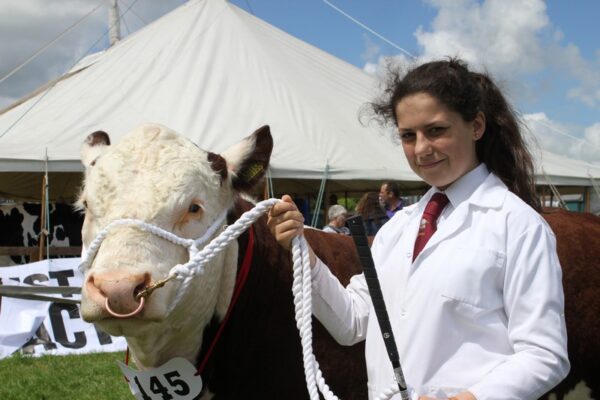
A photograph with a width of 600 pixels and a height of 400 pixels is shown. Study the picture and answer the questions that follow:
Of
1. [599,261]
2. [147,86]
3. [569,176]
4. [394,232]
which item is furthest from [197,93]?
[394,232]

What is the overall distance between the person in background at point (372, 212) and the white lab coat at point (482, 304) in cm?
506


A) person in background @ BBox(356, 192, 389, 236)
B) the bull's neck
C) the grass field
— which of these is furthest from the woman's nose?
person in background @ BBox(356, 192, 389, 236)

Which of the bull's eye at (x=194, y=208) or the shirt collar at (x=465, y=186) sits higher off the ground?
the shirt collar at (x=465, y=186)

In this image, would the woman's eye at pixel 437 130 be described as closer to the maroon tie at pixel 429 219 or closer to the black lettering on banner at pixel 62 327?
the maroon tie at pixel 429 219

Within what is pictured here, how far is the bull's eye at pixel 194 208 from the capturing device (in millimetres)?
2203

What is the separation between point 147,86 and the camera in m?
11.5

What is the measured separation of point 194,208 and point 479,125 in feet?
3.20

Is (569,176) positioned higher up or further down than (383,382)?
higher up

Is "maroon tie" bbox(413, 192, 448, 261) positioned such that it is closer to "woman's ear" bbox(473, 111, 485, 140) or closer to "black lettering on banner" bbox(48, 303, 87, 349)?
"woman's ear" bbox(473, 111, 485, 140)

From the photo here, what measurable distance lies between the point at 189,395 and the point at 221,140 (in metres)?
7.90

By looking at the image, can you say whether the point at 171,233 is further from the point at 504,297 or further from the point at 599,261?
the point at 599,261

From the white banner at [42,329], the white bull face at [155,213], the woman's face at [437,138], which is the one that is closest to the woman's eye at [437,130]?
the woman's face at [437,138]

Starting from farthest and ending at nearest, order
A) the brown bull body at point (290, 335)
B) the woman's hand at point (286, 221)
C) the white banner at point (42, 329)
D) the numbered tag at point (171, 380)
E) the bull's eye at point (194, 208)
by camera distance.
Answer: the white banner at point (42, 329) → the brown bull body at point (290, 335) → the numbered tag at point (171, 380) → the bull's eye at point (194, 208) → the woman's hand at point (286, 221)

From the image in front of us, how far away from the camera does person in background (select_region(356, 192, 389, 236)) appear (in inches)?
271
